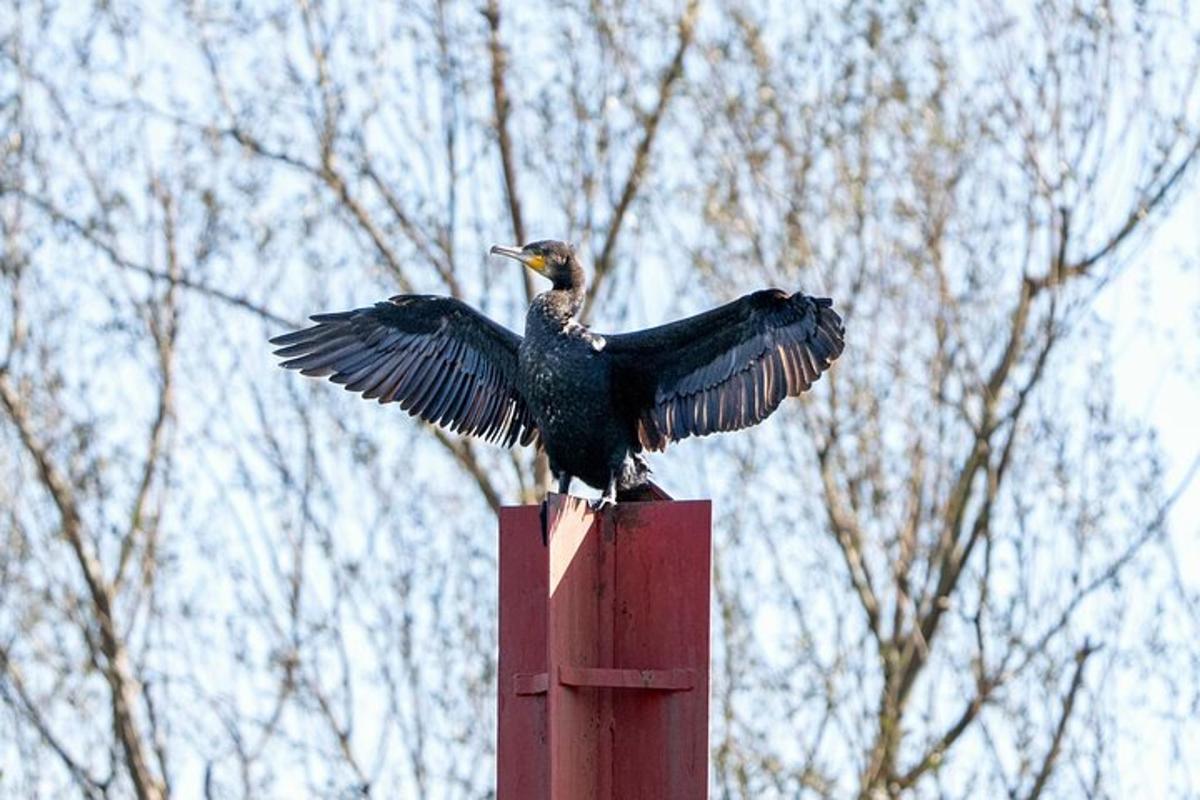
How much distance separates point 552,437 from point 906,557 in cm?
740

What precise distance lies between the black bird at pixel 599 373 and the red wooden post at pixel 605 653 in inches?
27.6

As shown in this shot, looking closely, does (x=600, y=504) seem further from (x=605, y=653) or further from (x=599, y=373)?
(x=599, y=373)

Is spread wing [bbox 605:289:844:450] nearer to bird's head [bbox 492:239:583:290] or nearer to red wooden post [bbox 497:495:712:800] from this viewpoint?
bird's head [bbox 492:239:583:290]

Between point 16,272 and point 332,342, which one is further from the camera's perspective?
point 16,272

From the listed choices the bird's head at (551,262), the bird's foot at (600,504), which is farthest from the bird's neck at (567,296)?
the bird's foot at (600,504)

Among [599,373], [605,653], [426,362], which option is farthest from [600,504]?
[426,362]

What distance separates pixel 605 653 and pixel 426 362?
5.54 ft

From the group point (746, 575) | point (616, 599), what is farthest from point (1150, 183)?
point (616, 599)

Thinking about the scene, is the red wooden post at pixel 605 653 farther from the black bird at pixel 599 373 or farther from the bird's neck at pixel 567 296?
the bird's neck at pixel 567 296

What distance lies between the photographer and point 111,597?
47.1 ft

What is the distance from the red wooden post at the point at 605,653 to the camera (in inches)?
195

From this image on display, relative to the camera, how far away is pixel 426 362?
6.64 metres

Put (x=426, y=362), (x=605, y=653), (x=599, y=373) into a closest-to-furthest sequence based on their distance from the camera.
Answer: (x=605, y=653) → (x=599, y=373) → (x=426, y=362)

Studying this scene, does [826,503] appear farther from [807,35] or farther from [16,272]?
[16,272]
